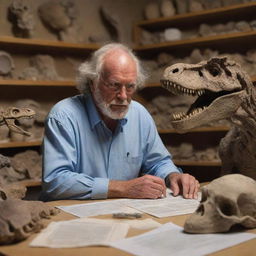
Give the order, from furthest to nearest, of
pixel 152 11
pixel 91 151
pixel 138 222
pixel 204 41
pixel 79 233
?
pixel 152 11
pixel 204 41
pixel 91 151
pixel 138 222
pixel 79 233

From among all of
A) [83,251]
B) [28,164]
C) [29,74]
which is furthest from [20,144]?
[83,251]

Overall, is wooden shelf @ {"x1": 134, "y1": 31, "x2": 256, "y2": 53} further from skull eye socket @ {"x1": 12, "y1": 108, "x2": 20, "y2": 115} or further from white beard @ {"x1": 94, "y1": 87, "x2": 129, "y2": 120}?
skull eye socket @ {"x1": 12, "y1": 108, "x2": 20, "y2": 115}

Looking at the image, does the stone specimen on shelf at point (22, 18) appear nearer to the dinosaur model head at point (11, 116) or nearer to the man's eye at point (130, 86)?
the man's eye at point (130, 86)

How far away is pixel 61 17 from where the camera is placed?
396 cm

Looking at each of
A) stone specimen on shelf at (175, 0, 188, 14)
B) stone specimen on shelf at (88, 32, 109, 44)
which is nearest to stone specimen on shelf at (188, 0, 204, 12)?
stone specimen on shelf at (175, 0, 188, 14)

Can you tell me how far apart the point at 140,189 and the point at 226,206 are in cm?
61

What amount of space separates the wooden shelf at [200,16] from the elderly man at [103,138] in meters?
Result: 1.65

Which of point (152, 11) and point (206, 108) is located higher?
point (152, 11)

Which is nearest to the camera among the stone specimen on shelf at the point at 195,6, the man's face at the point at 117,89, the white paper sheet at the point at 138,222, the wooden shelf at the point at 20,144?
the white paper sheet at the point at 138,222

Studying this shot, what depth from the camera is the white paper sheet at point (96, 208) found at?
5.44ft

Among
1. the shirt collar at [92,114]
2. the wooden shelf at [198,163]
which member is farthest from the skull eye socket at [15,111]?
the wooden shelf at [198,163]

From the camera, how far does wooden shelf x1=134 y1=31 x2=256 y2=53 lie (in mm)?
3811

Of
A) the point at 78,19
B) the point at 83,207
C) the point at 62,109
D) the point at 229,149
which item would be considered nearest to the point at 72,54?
the point at 78,19

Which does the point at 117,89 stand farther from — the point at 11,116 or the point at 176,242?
the point at 176,242
